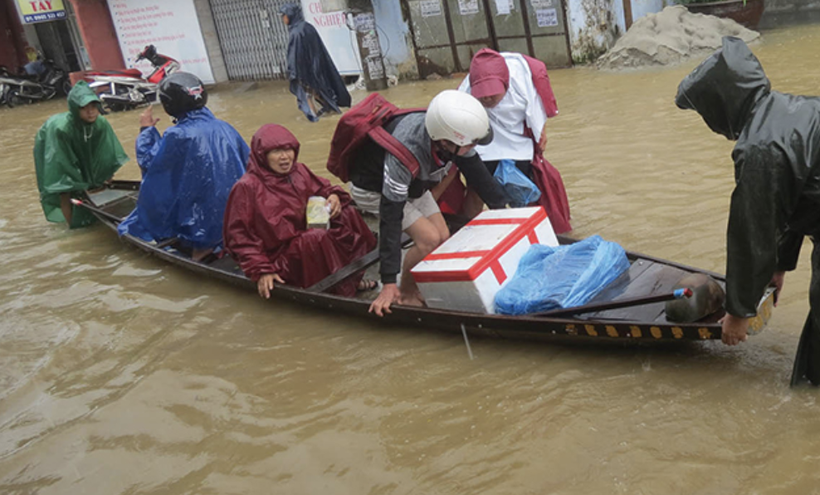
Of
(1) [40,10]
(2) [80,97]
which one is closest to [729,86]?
(2) [80,97]

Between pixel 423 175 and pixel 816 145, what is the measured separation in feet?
7.17

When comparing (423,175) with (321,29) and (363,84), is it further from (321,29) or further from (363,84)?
(321,29)

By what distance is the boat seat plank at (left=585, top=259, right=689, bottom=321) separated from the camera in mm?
3799

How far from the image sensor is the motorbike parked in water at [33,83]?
1969 centimetres

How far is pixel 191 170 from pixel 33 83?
16412mm

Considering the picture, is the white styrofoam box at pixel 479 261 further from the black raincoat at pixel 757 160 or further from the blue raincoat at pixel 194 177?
the blue raincoat at pixel 194 177

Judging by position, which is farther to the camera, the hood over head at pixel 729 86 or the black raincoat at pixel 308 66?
the black raincoat at pixel 308 66

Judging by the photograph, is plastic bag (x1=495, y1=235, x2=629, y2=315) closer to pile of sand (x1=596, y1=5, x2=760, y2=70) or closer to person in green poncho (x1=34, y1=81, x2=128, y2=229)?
person in green poncho (x1=34, y1=81, x2=128, y2=229)

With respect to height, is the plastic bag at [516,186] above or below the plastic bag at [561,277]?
above

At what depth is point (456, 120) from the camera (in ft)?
13.1

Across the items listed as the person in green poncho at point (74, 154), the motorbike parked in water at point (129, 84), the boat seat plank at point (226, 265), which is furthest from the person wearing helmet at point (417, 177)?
the motorbike parked in water at point (129, 84)

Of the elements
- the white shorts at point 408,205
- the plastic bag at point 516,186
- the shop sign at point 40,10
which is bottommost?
the plastic bag at point 516,186

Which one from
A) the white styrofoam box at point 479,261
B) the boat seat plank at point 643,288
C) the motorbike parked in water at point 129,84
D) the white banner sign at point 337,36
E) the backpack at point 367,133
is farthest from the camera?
the motorbike parked in water at point 129,84

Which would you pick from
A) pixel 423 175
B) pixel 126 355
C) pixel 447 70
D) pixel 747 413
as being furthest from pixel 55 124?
pixel 447 70
